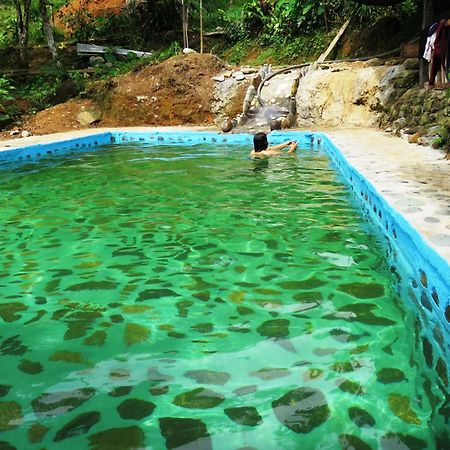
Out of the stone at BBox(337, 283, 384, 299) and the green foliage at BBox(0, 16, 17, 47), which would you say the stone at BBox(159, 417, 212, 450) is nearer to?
the stone at BBox(337, 283, 384, 299)

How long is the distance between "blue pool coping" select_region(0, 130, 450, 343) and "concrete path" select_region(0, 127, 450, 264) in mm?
72

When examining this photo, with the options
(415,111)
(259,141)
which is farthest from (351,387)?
(415,111)

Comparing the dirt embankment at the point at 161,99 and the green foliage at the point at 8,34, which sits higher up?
the green foliage at the point at 8,34

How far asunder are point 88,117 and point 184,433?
14489 millimetres

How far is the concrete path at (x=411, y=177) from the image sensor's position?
3240 millimetres

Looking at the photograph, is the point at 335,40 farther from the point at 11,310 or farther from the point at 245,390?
the point at 245,390

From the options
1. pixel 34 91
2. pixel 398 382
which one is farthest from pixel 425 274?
pixel 34 91

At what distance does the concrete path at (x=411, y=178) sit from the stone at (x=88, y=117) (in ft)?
30.2

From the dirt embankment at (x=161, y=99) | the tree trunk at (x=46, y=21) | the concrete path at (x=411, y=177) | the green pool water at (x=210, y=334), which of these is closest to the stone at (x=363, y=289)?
the green pool water at (x=210, y=334)

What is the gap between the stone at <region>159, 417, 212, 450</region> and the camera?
70.7 inches

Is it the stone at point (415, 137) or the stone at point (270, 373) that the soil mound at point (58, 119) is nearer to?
the stone at point (415, 137)

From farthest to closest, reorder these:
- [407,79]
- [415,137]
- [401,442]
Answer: [407,79] → [415,137] → [401,442]

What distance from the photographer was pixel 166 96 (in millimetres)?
15109

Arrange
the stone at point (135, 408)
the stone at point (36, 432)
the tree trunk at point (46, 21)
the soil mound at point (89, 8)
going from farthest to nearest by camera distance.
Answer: the soil mound at point (89, 8)
the tree trunk at point (46, 21)
the stone at point (135, 408)
the stone at point (36, 432)
